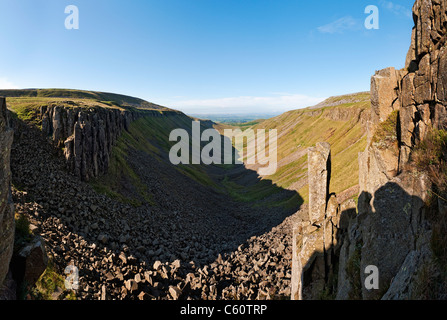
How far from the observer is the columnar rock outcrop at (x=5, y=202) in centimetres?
1169

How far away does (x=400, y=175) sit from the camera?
38.4 feet

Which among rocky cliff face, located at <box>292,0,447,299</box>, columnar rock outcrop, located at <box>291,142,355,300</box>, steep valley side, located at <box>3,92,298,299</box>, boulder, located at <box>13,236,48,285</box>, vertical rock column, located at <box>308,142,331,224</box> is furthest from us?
steep valley side, located at <box>3,92,298,299</box>

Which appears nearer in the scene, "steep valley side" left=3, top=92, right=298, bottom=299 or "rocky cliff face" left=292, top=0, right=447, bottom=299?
"rocky cliff face" left=292, top=0, right=447, bottom=299

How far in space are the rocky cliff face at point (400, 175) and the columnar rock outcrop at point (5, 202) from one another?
1941cm

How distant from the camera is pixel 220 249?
32969 mm

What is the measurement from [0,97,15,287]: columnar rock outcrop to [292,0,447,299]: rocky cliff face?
1941 cm

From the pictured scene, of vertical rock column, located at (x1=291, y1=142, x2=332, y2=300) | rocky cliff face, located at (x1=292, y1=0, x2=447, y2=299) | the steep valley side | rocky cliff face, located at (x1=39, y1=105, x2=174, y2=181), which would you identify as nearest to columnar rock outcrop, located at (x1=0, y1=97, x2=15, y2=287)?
the steep valley side

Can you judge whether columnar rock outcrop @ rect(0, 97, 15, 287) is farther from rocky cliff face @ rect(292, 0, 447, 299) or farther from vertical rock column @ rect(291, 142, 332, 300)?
rocky cliff face @ rect(292, 0, 447, 299)

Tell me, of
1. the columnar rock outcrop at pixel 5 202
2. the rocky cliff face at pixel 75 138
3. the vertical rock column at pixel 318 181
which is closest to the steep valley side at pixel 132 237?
the rocky cliff face at pixel 75 138

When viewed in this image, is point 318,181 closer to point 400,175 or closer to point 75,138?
point 400,175

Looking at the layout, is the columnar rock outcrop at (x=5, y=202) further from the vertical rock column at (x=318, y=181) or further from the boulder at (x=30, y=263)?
the vertical rock column at (x=318, y=181)

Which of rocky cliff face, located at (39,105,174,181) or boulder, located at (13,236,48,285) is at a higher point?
rocky cliff face, located at (39,105,174,181)

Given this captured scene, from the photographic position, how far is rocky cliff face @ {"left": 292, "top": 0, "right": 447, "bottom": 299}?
33.3 ft
